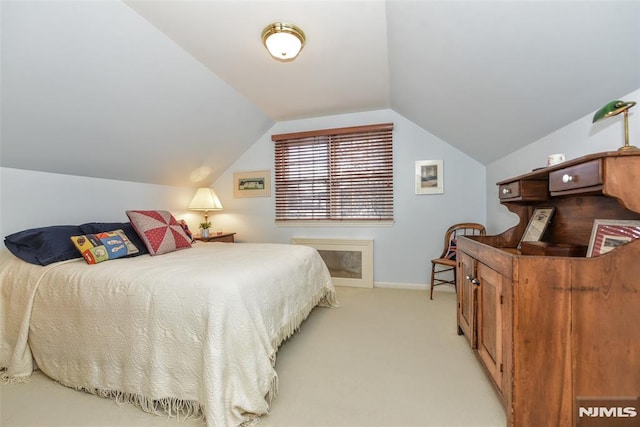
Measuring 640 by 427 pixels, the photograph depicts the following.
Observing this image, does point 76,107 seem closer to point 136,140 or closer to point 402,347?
point 136,140

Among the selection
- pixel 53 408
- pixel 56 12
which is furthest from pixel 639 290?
pixel 56 12

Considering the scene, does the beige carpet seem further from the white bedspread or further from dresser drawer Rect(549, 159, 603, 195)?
dresser drawer Rect(549, 159, 603, 195)

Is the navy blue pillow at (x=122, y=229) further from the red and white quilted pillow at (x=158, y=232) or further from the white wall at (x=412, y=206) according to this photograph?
the white wall at (x=412, y=206)

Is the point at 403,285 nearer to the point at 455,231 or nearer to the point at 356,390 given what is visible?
the point at 455,231

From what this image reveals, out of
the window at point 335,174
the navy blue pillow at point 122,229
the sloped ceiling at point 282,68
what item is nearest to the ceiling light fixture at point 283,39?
the sloped ceiling at point 282,68

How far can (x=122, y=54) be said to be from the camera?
184 centimetres

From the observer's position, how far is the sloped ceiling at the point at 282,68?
1.28m

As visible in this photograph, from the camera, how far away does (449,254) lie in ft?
9.96

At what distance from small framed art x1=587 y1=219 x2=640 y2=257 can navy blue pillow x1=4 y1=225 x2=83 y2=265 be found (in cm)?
313

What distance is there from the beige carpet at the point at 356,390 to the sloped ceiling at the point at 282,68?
1732mm

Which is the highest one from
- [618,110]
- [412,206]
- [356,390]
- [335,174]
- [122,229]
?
[335,174]

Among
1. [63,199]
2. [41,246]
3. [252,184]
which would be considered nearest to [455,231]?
[252,184]

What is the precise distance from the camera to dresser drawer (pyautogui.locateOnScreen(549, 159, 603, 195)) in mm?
933

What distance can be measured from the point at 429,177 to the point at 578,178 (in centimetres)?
233
